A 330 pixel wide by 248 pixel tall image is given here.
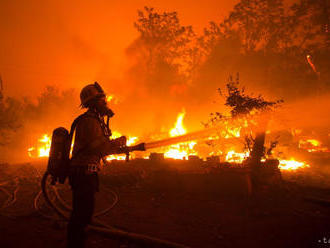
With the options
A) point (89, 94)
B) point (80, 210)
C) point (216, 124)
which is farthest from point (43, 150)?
point (80, 210)

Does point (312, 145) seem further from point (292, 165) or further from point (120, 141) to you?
point (120, 141)

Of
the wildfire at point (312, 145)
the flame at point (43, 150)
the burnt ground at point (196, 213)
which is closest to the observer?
the burnt ground at point (196, 213)

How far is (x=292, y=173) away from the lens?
498 inches

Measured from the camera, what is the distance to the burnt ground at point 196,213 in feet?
16.4

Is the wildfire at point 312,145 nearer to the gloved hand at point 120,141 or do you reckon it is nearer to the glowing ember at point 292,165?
the glowing ember at point 292,165

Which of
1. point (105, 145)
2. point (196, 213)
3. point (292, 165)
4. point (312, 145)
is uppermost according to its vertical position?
point (312, 145)

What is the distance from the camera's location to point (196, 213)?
6492 mm

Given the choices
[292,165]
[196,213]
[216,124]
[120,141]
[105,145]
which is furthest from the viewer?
[292,165]

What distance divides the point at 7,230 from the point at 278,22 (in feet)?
84.4

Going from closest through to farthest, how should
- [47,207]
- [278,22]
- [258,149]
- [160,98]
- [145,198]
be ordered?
[47,207] → [145,198] → [258,149] → [278,22] → [160,98]

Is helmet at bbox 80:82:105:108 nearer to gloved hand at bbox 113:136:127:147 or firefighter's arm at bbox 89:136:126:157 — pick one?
firefighter's arm at bbox 89:136:126:157

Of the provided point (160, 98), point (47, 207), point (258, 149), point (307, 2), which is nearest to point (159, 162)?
point (258, 149)

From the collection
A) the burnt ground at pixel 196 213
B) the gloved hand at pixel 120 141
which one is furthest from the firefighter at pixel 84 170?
the burnt ground at pixel 196 213

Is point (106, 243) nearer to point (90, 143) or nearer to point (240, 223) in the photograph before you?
point (90, 143)
